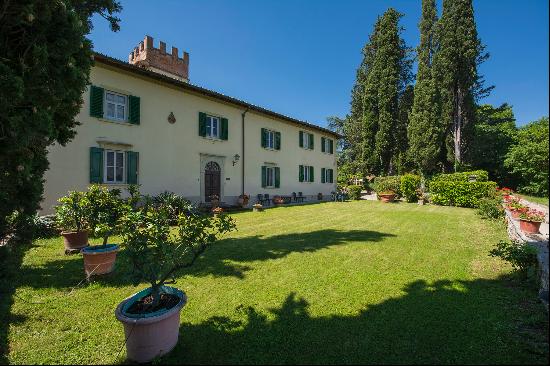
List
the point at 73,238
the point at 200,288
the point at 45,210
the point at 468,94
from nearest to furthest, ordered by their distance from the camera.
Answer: the point at 200,288 < the point at 73,238 < the point at 45,210 < the point at 468,94

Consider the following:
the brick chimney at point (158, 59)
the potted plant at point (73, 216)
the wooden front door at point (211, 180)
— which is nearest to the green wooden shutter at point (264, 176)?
the wooden front door at point (211, 180)

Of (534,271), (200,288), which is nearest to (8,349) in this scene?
(200,288)

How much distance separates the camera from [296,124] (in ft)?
72.2

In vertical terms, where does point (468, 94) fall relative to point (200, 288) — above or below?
above

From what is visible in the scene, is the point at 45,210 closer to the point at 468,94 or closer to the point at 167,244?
the point at 167,244

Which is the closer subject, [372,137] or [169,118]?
[169,118]

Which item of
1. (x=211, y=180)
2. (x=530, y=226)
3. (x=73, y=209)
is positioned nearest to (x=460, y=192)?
(x=530, y=226)

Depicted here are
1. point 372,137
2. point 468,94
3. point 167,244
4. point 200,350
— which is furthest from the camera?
point 372,137

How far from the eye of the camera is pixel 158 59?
20.4 metres

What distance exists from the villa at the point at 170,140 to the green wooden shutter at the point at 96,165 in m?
0.04

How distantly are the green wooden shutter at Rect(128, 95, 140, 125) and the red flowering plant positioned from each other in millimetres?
14907

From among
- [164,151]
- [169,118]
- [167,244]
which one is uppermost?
[169,118]

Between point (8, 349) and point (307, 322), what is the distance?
3.42m

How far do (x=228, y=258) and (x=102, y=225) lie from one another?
2704mm
